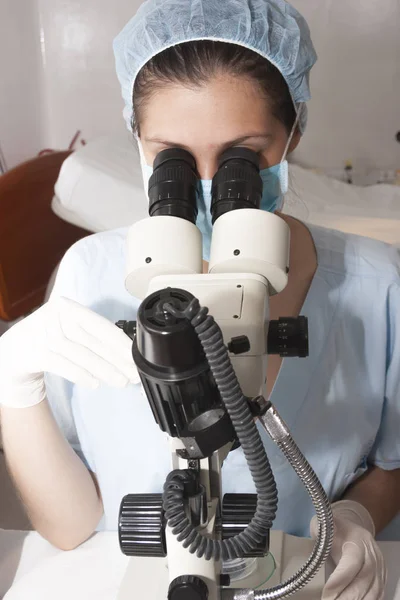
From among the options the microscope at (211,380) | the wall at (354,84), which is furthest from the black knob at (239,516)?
the wall at (354,84)

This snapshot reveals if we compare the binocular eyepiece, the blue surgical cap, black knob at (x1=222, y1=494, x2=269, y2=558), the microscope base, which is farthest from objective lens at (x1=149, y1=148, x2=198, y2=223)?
the microscope base

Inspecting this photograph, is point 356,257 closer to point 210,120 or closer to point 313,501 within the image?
point 210,120

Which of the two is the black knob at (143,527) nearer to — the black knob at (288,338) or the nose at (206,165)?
the black knob at (288,338)

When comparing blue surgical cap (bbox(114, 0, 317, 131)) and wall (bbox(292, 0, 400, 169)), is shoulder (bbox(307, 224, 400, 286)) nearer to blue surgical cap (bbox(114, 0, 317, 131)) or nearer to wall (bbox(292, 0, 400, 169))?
blue surgical cap (bbox(114, 0, 317, 131))

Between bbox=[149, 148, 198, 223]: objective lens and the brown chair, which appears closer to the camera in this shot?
bbox=[149, 148, 198, 223]: objective lens

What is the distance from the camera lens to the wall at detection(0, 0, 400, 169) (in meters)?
2.76

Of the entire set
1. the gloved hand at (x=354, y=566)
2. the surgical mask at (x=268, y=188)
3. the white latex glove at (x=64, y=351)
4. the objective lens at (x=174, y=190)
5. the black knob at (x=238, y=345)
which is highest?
the objective lens at (x=174, y=190)

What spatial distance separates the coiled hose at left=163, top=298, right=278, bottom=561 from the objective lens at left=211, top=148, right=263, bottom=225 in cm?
30

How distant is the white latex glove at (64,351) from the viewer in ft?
2.90

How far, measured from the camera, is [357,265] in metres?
1.23

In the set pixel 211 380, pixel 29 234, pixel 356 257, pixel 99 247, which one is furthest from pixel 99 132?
pixel 211 380

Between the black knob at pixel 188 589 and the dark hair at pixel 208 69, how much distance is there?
719mm

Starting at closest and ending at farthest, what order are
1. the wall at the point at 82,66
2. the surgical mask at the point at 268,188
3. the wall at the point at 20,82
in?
the surgical mask at the point at 268,188 → the wall at the point at 20,82 → the wall at the point at 82,66

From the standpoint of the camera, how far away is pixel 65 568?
1.01 meters
